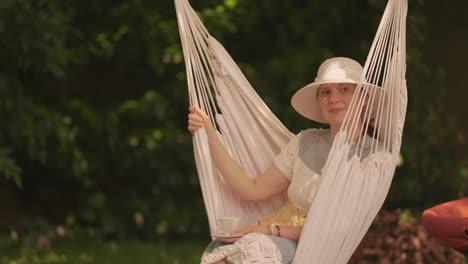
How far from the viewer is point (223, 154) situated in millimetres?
2922

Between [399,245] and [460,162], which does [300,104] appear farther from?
[460,162]

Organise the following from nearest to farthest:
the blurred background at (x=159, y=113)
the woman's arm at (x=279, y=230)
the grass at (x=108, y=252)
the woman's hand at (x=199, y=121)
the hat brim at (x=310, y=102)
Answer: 1. the woman's arm at (x=279, y=230)
2. the hat brim at (x=310, y=102)
3. the woman's hand at (x=199, y=121)
4. the grass at (x=108, y=252)
5. the blurred background at (x=159, y=113)

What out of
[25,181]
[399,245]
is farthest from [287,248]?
[25,181]

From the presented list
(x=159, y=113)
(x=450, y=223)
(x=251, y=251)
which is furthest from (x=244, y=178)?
(x=159, y=113)

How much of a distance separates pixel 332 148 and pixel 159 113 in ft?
9.61

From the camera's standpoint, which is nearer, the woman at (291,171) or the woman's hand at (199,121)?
the woman at (291,171)

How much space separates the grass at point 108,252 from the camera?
182 inches

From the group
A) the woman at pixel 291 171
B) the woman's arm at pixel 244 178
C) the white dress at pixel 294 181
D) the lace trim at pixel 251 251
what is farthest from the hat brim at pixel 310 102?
the lace trim at pixel 251 251

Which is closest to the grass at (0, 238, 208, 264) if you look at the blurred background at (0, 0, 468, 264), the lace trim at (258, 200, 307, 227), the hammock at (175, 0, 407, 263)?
the blurred background at (0, 0, 468, 264)

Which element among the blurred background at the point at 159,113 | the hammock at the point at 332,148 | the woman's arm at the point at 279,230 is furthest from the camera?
the blurred background at the point at 159,113

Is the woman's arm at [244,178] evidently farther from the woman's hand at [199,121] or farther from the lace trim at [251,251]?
the lace trim at [251,251]

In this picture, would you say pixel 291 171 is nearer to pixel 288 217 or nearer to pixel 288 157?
pixel 288 157

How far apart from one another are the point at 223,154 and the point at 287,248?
0.50m

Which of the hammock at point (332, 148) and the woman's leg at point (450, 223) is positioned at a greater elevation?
the hammock at point (332, 148)
